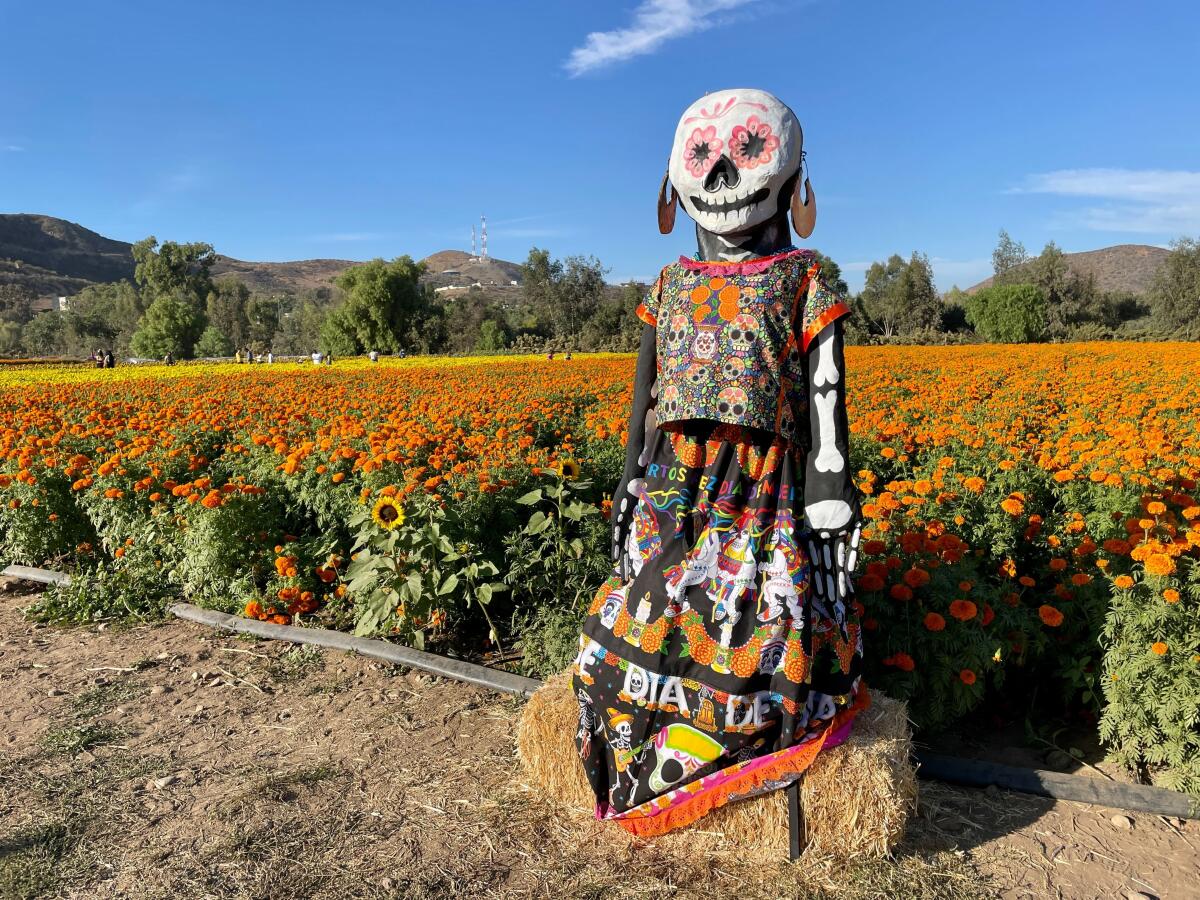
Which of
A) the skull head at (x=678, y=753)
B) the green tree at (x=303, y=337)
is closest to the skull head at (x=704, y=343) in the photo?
the skull head at (x=678, y=753)

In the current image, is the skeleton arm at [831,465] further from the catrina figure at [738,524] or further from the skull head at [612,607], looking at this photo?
the skull head at [612,607]

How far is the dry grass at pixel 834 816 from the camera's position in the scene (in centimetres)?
217

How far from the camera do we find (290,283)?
181 metres

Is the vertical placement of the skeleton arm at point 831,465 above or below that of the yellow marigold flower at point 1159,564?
above

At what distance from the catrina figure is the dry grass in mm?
75

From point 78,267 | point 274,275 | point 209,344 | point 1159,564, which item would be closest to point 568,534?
point 1159,564

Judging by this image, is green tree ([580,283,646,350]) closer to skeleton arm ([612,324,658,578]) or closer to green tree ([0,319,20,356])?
skeleton arm ([612,324,658,578])

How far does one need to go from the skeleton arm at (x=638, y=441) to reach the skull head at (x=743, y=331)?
1.18 feet

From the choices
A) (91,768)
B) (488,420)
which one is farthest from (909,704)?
(488,420)

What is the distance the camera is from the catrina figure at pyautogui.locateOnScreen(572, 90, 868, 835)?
2127 mm

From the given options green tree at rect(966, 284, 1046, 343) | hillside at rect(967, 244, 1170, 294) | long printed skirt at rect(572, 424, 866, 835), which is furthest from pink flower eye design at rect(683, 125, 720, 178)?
hillside at rect(967, 244, 1170, 294)

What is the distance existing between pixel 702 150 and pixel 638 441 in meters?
0.94

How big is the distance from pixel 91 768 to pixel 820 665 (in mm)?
2807

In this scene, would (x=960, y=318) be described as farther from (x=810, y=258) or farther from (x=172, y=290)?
Answer: (x=172, y=290)
